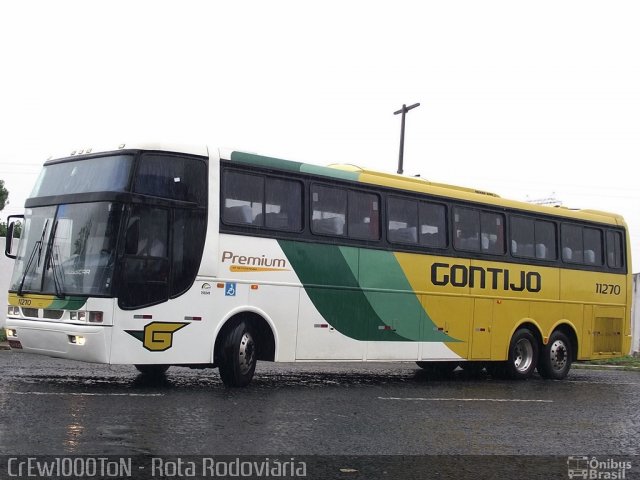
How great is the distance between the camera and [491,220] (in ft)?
54.0

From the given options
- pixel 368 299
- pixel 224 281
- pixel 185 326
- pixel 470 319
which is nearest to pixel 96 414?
pixel 185 326

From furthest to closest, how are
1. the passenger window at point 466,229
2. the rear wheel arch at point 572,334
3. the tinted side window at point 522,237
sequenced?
1. the rear wheel arch at point 572,334
2. the tinted side window at point 522,237
3. the passenger window at point 466,229

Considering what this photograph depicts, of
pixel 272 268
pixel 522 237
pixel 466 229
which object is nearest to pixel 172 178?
pixel 272 268

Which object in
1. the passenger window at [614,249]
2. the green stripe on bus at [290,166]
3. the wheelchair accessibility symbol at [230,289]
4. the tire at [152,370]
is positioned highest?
the green stripe on bus at [290,166]

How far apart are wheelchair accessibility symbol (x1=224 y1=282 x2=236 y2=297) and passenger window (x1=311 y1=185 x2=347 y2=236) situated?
5.82ft

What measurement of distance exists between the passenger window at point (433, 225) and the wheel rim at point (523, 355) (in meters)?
3.01

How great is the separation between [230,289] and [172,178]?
177cm

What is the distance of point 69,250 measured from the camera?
11305mm

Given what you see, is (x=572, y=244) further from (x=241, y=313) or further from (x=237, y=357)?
(x=237, y=357)

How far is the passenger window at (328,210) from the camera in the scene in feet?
43.8

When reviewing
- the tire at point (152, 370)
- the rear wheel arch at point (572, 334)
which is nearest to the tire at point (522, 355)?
the rear wheel arch at point (572, 334)

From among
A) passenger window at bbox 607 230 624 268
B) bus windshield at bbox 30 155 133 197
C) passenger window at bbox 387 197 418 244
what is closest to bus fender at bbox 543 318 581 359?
passenger window at bbox 607 230 624 268

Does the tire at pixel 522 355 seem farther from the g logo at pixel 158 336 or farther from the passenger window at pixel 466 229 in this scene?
the g logo at pixel 158 336

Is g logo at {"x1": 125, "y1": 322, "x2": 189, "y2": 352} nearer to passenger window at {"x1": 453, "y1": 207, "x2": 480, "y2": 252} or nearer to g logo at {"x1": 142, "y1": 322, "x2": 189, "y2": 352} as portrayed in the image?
g logo at {"x1": 142, "y1": 322, "x2": 189, "y2": 352}
